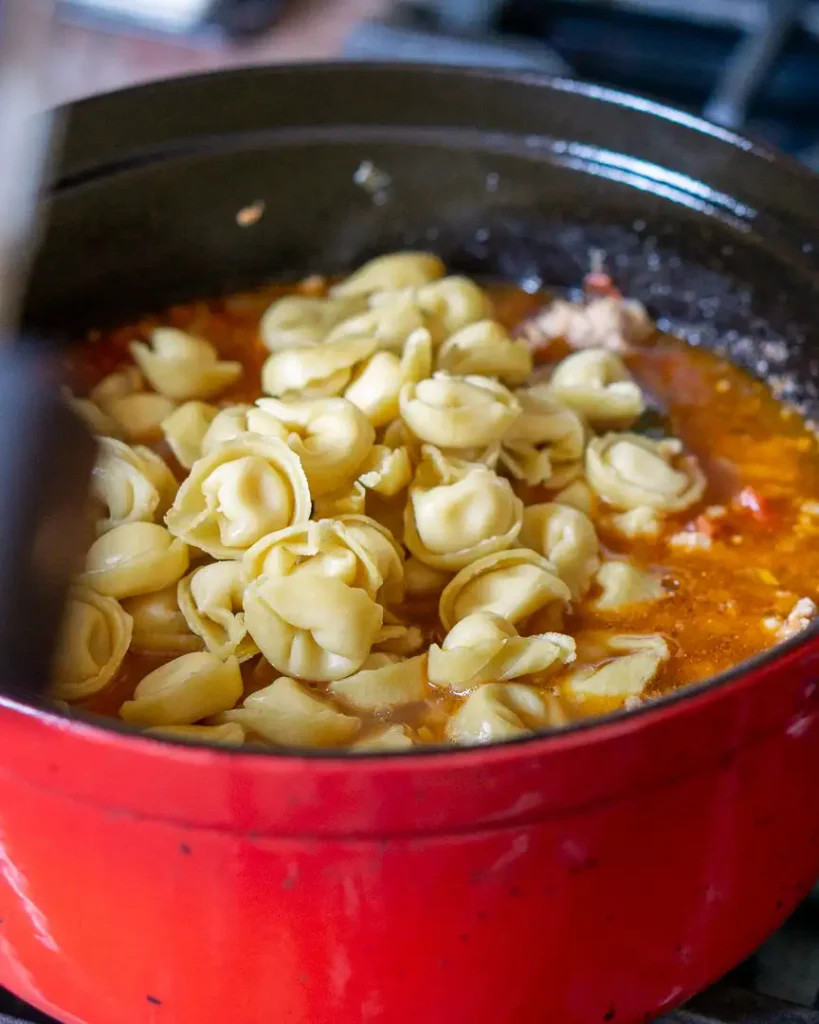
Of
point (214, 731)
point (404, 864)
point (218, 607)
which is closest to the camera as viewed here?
point (404, 864)

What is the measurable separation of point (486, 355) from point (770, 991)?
519 millimetres

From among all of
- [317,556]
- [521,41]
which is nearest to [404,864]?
[317,556]

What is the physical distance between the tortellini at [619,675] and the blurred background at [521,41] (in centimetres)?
88

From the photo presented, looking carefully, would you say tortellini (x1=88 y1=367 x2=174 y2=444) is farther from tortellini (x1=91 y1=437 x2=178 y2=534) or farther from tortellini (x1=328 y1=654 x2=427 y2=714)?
tortellini (x1=328 y1=654 x2=427 y2=714)

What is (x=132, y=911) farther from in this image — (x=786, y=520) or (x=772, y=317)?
(x=772, y=317)

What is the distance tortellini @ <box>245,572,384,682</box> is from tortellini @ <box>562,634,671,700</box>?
0.14 m

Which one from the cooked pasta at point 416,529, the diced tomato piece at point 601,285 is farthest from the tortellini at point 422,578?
the diced tomato piece at point 601,285

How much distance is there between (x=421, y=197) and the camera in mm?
1182

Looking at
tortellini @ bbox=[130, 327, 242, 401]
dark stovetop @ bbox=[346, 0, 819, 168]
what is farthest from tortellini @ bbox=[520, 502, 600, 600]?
dark stovetop @ bbox=[346, 0, 819, 168]

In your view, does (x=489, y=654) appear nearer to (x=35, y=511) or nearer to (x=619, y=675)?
(x=619, y=675)

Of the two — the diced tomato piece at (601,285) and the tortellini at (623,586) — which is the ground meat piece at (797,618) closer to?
the tortellini at (623,586)

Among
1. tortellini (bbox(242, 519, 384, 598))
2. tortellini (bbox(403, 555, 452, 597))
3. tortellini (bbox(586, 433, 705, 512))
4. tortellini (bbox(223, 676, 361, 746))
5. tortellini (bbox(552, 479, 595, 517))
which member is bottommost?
tortellini (bbox(223, 676, 361, 746))

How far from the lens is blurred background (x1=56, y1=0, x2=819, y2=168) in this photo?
1494mm

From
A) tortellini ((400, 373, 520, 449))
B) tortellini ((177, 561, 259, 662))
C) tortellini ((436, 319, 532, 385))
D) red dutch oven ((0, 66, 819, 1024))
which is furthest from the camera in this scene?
tortellini ((436, 319, 532, 385))
